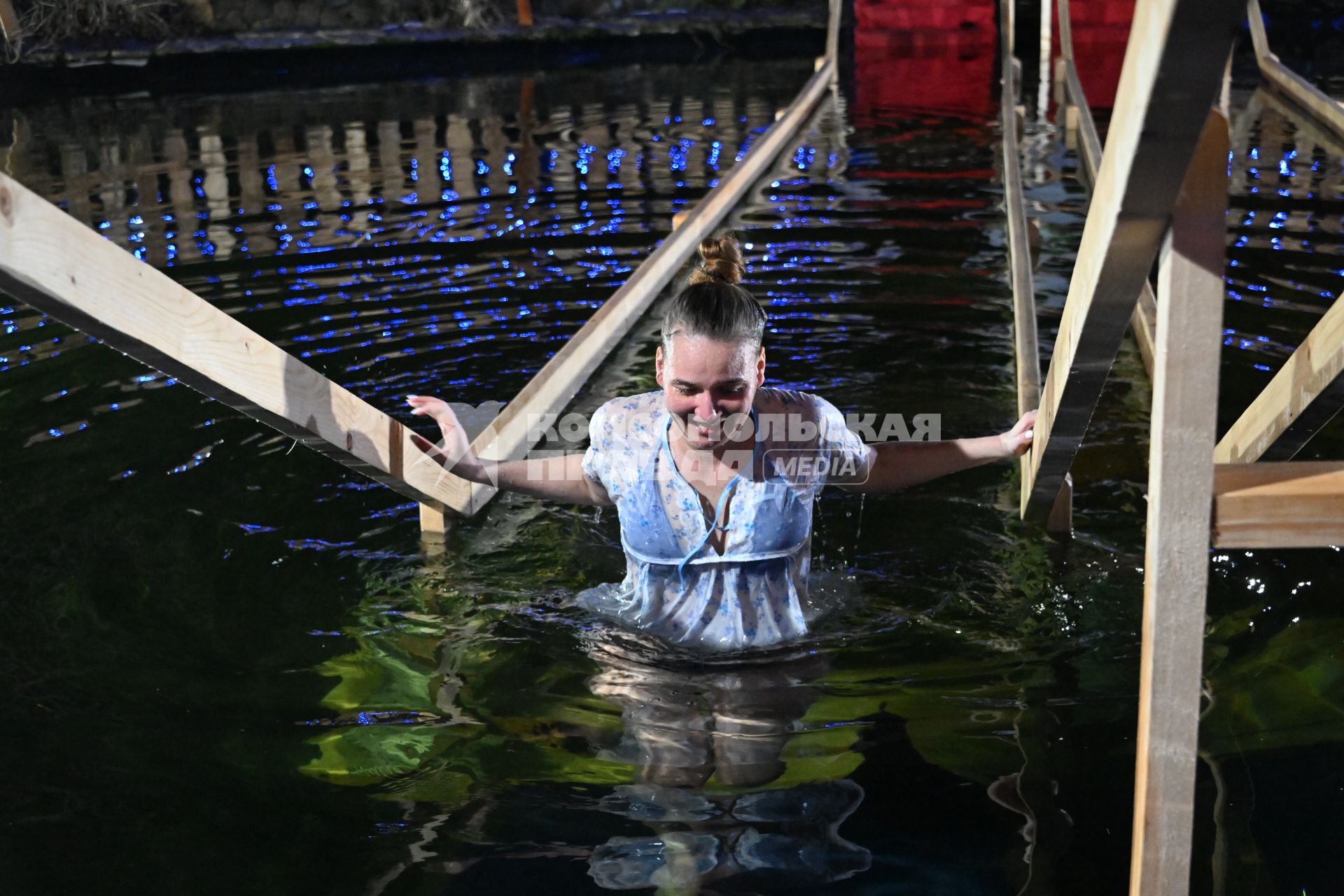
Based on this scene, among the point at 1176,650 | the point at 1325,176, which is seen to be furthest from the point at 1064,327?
the point at 1325,176

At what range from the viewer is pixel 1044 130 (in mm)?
10242

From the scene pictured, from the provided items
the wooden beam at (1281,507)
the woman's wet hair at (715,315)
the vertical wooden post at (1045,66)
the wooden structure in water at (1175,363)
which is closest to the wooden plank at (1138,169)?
the wooden structure in water at (1175,363)

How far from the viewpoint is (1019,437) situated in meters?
2.53

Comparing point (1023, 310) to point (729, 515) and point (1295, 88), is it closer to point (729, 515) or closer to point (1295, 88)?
point (729, 515)

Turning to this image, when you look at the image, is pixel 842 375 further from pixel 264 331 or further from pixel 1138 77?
pixel 1138 77

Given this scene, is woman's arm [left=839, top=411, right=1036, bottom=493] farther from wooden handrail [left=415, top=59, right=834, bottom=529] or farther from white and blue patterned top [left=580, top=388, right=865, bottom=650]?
wooden handrail [left=415, top=59, right=834, bottom=529]

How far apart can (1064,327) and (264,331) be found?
411cm

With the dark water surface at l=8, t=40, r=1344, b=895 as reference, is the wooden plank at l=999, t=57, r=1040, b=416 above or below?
above

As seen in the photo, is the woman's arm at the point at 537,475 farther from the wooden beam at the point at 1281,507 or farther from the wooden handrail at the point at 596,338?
the wooden beam at the point at 1281,507

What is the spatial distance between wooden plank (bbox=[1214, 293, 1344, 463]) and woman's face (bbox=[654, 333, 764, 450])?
→ 0.85 m

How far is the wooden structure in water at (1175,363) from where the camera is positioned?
1321mm

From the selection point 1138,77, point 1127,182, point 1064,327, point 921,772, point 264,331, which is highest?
point 1138,77

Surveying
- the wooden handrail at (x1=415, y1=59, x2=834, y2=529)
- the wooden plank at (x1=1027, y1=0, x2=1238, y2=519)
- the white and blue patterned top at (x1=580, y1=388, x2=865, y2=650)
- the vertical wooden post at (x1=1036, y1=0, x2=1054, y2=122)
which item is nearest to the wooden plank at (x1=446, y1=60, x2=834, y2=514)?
the wooden handrail at (x1=415, y1=59, x2=834, y2=529)

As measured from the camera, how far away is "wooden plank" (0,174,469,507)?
1.89m
